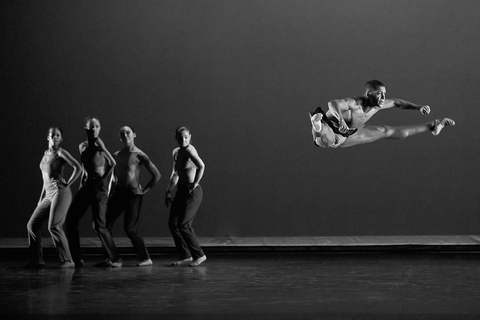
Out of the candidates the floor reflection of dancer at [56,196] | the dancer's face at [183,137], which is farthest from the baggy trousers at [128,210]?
the dancer's face at [183,137]

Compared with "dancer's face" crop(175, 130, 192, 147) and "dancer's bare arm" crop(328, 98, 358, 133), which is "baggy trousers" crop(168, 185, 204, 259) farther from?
"dancer's bare arm" crop(328, 98, 358, 133)

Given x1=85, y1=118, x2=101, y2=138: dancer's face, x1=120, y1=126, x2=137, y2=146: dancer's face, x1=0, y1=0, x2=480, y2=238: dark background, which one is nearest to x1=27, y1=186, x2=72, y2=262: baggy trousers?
x1=85, y1=118, x2=101, y2=138: dancer's face

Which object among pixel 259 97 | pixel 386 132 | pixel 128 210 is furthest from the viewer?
pixel 259 97

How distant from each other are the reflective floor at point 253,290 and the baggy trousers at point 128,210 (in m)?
0.31

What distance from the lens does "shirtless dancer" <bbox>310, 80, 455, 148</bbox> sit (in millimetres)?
6316

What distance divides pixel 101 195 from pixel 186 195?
0.93 metres

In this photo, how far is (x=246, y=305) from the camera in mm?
5305

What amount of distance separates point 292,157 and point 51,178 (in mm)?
3504

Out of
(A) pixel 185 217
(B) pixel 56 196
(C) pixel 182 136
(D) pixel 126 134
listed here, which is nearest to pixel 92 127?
(D) pixel 126 134

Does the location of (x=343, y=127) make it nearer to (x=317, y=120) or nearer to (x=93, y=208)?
(x=317, y=120)

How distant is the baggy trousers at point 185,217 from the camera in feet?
25.2

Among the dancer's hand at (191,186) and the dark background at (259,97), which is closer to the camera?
the dancer's hand at (191,186)

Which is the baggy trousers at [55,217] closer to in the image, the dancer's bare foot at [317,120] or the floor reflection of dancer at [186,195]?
the floor reflection of dancer at [186,195]

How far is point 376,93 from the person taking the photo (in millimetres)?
6328
